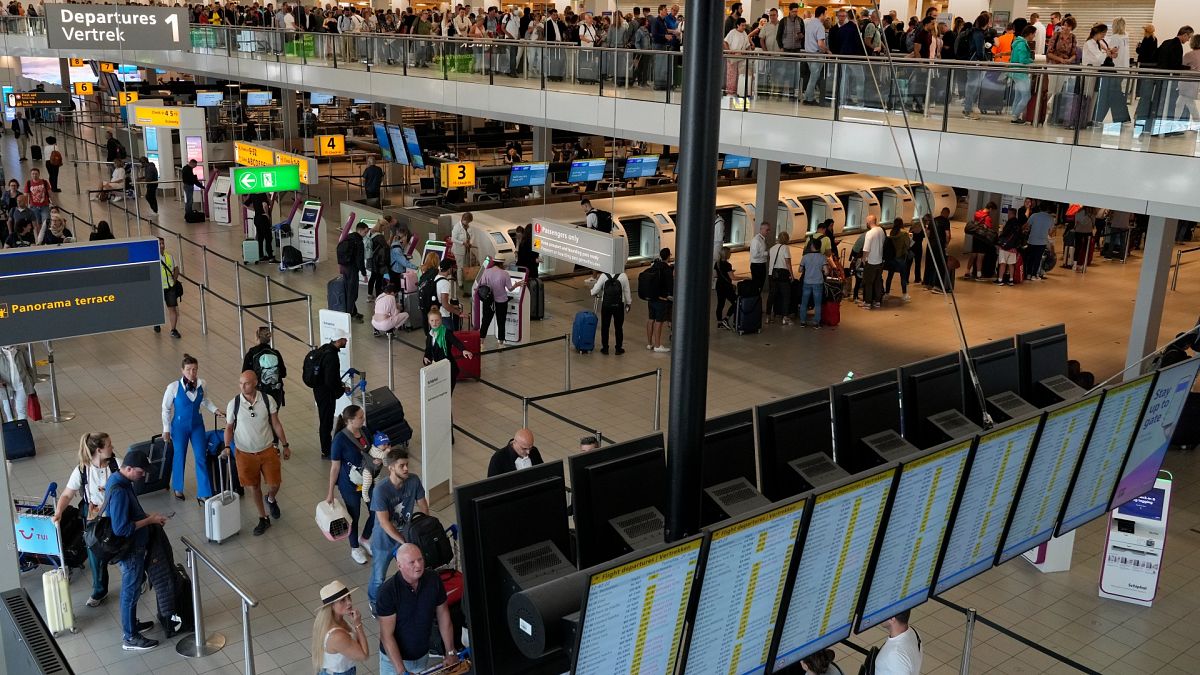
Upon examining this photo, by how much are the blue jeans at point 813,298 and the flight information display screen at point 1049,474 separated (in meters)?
11.9

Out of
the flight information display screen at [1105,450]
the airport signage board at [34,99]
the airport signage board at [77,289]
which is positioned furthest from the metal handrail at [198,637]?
the airport signage board at [34,99]

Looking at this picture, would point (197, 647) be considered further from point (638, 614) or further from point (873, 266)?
point (873, 266)

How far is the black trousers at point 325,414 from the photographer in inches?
431

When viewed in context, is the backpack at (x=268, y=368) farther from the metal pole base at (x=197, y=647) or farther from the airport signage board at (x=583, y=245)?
the airport signage board at (x=583, y=245)

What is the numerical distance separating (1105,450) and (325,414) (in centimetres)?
776

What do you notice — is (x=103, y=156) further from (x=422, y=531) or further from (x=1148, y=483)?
(x=1148, y=483)

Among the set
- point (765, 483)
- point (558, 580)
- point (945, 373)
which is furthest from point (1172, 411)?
point (558, 580)

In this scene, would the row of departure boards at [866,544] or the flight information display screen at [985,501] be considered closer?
the row of departure boards at [866,544]

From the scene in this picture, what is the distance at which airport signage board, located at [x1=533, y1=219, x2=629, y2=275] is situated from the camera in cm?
1351

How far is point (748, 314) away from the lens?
55.3 feet

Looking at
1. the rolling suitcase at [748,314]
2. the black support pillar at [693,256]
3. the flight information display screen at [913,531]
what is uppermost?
the black support pillar at [693,256]

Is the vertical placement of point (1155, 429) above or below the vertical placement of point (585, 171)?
above

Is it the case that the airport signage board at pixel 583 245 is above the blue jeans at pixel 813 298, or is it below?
above

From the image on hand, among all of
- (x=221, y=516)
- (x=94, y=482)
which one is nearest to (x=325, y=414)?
(x=221, y=516)
